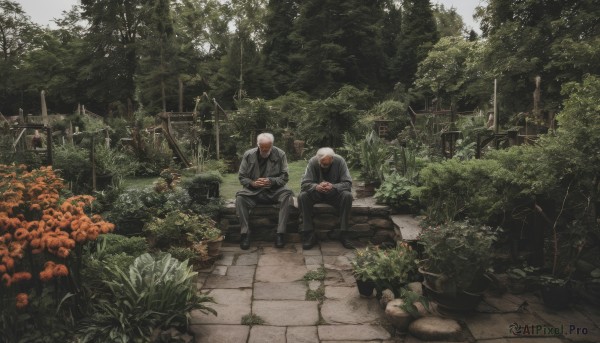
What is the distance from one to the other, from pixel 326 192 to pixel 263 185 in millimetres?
780

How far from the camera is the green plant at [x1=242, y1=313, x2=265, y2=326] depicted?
3.23 meters

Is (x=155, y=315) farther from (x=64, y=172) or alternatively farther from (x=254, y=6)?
(x=254, y=6)

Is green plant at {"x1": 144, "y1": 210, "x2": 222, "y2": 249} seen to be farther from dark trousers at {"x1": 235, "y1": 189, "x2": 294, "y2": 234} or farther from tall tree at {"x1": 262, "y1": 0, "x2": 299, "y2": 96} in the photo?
tall tree at {"x1": 262, "y1": 0, "x2": 299, "y2": 96}

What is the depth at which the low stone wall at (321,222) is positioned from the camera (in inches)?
210

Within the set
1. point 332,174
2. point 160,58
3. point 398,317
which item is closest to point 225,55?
point 160,58

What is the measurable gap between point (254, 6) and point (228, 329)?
23084mm

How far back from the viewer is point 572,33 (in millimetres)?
11320

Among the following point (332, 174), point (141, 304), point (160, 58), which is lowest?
point (141, 304)

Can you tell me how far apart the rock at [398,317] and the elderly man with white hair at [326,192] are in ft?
6.19

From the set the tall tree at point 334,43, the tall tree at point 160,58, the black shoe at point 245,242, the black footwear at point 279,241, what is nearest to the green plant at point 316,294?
the black footwear at point 279,241

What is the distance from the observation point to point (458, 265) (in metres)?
3.14

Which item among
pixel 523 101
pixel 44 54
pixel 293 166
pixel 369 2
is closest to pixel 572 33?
pixel 523 101

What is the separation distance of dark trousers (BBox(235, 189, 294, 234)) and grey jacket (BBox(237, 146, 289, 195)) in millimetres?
88

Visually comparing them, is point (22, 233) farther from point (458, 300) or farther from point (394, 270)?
point (458, 300)
